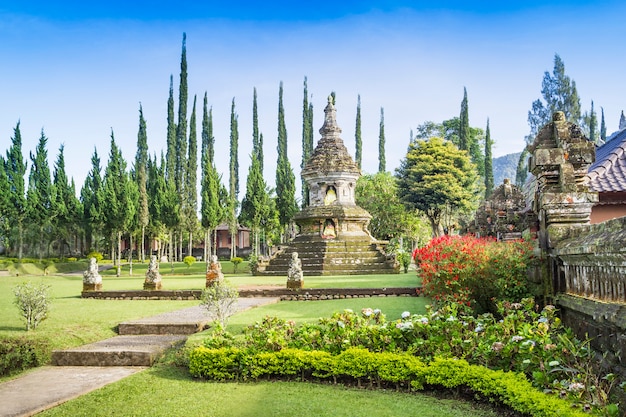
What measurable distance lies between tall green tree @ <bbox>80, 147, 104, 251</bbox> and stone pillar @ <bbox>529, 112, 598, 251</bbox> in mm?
32098

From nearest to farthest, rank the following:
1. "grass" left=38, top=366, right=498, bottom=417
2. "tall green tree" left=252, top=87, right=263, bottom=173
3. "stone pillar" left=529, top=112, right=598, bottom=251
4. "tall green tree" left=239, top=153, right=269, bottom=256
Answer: "grass" left=38, top=366, right=498, bottom=417 < "stone pillar" left=529, top=112, right=598, bottom=251 < "tall green tree" left=239, top=153, right=269, bottom=256 < "tall green tree" left=252, top=87, right=263, bottom=173

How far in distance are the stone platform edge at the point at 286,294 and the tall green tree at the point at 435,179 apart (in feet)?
85.3

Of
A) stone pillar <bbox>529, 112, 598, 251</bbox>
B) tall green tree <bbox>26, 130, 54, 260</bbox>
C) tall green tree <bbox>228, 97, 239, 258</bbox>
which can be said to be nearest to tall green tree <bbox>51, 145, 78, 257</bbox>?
tall green tree <bbox>26, 130, 54, 260</bbox>

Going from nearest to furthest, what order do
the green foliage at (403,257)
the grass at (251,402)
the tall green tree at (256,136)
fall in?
the grass at (251,402) → the green foliage at (403,257) → the tall green tree at (256,136)

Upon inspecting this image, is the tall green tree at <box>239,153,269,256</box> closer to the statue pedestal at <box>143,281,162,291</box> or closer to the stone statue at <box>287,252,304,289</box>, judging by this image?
the statue pedestal at <box>143,281,162,291</box>

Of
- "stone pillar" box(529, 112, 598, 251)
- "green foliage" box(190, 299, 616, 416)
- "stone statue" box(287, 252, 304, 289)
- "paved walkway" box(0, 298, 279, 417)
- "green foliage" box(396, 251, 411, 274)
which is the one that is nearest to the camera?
"green foliage" box(190, 299, 616, 416)

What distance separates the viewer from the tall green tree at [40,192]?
3744 centimetres

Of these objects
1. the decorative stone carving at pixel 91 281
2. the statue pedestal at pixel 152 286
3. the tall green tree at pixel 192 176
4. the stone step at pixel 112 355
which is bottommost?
the stone step at pixel 112 355

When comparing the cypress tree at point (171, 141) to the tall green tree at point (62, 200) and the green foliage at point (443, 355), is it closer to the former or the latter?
the tall green tree at point (62, 200)

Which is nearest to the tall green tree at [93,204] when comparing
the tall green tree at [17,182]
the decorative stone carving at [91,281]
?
the tall green tree at [17,182]

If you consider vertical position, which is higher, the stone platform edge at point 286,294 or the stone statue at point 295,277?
the stone statue at point 295,277

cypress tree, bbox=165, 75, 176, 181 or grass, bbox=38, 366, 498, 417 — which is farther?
cypress tree, bbox=165, 75, 176, 181

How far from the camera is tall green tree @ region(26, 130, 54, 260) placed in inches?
1474

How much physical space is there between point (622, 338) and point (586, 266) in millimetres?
1216
